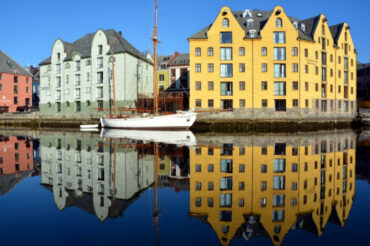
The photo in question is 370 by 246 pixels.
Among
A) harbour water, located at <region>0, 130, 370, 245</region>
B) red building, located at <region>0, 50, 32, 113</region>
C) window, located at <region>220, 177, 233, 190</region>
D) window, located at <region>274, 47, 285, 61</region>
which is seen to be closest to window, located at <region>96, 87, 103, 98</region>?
red building, located at <region>0, 50, 32, 113</region>

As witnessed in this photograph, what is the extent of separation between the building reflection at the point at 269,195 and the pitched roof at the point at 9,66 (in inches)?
2778

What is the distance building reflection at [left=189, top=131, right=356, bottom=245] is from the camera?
5.85 meters

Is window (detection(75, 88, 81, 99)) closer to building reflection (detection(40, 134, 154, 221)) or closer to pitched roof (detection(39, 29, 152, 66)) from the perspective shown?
pitched roof (detection(39, 29, 152, 66))

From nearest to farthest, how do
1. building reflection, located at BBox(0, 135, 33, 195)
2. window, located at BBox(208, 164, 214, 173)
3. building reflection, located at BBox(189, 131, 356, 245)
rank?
building reflection, located at BBox(189, 131, 356, 245) → building reflection, located at BBox(0, 135, 33, 195) → window, located at BBox(208, 164, 214, 173)

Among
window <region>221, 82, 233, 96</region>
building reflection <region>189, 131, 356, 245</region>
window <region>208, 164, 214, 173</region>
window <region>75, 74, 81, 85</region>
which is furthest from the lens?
window <region>75, 74, 81, 85</region>

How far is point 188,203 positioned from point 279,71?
136 feet

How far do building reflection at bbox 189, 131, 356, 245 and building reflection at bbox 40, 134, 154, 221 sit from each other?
2.03 metres

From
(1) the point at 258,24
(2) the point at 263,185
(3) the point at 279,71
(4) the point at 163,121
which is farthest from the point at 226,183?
(1) the point at 258,24

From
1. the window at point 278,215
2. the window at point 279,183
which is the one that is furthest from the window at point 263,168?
the window at point 278,215

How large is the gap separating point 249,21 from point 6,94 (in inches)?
2331

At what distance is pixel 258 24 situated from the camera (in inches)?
1838

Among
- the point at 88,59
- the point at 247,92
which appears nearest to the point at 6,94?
the point at 88,59

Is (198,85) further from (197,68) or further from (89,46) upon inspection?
(89,46)

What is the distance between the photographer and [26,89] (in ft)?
231
